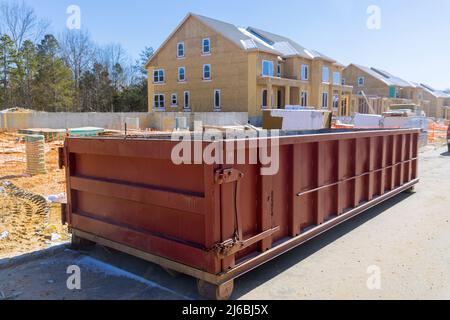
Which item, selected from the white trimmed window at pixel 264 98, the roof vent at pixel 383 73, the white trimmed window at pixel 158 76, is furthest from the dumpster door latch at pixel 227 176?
the roof vent at pixel 383 73

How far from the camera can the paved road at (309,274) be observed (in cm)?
389

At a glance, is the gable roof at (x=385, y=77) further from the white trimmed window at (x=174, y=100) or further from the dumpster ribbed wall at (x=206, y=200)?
the dumpster ribbed wall at (x=206, y=200)

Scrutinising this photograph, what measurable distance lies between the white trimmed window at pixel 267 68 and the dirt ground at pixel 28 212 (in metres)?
29.3

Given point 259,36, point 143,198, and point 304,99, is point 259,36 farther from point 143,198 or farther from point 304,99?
point 143,198

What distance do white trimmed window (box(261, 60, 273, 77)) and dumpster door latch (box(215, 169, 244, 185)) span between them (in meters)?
35.8

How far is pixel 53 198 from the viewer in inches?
317

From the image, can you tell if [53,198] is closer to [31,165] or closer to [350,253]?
[31,165]

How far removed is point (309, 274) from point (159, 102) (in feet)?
137

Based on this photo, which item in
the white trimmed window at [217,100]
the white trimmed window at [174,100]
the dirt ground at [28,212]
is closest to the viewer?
the dirt ground at [28,212]

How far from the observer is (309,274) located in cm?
440

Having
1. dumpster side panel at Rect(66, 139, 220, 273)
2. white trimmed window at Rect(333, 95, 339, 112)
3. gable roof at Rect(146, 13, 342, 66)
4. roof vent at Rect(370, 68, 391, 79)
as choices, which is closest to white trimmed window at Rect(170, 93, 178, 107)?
gable roof at Rect(146, 13, 342, 66)
